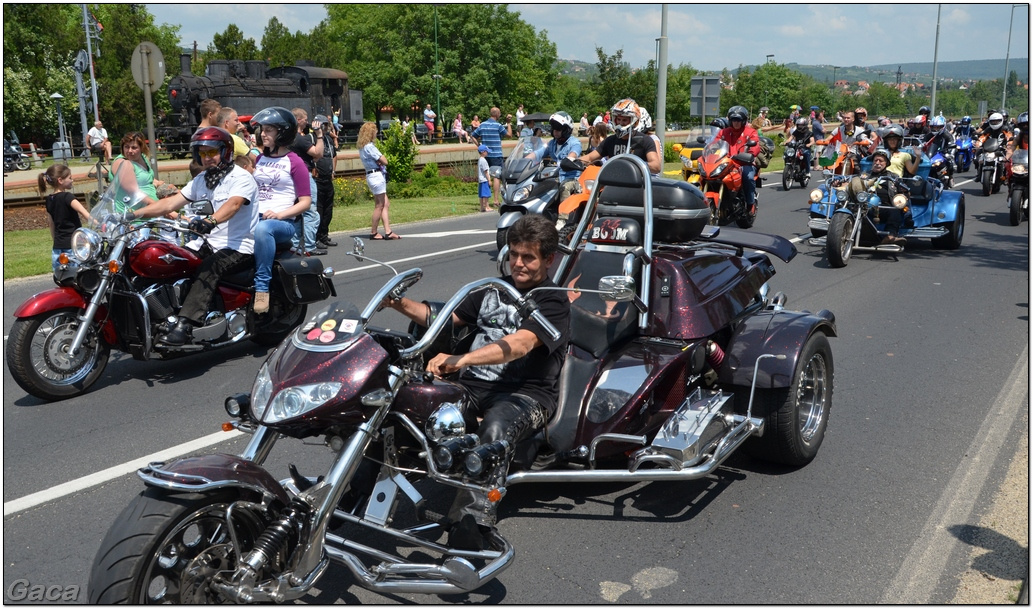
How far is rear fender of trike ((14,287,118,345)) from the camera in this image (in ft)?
20.4

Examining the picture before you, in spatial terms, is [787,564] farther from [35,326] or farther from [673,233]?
[35,326]

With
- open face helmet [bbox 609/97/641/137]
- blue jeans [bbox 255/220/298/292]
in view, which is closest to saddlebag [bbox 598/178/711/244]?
blue jeans [bbox 255/220/298/292]

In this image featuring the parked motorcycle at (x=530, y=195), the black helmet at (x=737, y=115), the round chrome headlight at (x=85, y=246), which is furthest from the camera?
the black helmet at (x=737, y=115)

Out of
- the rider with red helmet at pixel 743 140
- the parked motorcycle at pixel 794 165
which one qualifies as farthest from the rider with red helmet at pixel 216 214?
the parked motorcycle at pixel 794 165

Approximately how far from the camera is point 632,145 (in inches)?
414

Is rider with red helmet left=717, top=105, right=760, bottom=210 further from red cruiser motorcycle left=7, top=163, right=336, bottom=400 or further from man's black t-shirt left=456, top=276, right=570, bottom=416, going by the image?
man's black t-shirt left=456, top=276, right=570, bottom=416

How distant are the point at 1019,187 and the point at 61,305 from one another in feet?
53.8

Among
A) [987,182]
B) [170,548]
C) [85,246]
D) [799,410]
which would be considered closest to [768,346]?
[799,410]

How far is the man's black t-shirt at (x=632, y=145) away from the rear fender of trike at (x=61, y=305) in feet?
19.1

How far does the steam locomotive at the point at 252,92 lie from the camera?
1412 inches

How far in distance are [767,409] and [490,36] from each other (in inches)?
2369

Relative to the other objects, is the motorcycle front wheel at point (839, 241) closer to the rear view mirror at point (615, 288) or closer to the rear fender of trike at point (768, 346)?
the rear fender of trike at point (768, 346)

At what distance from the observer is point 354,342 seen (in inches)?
135

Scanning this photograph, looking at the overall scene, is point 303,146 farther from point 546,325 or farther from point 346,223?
point 546,325
